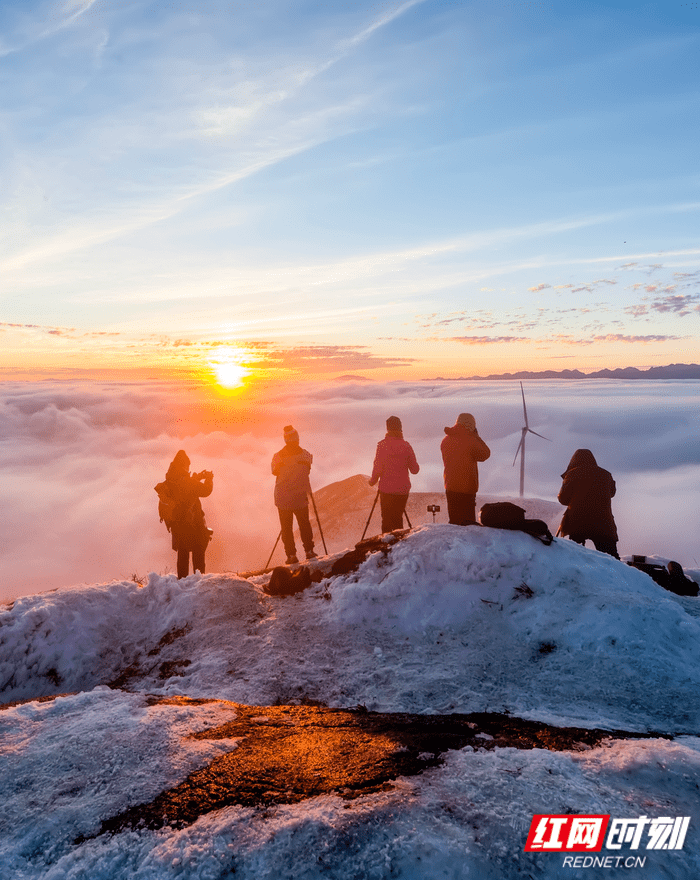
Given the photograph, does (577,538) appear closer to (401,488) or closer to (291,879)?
(401,488)

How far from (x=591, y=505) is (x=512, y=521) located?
254 centimetres

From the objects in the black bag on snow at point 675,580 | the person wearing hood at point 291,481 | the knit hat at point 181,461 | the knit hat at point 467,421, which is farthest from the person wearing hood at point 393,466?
the black bag on snow at point 675,580

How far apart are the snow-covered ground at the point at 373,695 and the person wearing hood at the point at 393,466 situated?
217 centimetres

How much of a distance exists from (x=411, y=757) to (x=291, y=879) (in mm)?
1469

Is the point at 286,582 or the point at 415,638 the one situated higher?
the point at 286,582

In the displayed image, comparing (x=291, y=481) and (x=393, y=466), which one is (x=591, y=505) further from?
(x=291, y=481)

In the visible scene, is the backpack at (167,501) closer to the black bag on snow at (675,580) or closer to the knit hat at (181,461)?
the knit hat at (181,461)

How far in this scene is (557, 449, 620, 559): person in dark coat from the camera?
1050cm

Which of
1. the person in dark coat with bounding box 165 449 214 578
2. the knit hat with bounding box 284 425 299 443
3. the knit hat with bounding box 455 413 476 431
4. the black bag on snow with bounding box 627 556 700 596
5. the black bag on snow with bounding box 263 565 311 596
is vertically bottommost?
the black bag on snow with bounding box 627 556 700 596

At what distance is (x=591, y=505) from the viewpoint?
10531 millimetres

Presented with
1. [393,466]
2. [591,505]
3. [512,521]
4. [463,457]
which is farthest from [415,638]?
[591,505]

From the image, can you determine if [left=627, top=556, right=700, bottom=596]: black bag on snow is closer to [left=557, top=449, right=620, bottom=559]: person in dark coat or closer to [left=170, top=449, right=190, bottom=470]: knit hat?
[left=557, top=449, right=620, bottom=559]: person in dark coat

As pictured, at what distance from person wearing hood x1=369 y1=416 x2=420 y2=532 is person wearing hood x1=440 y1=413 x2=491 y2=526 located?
0.95 m

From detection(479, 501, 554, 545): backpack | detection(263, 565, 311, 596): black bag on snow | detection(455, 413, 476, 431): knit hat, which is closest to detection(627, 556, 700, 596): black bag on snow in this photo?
detection(479, 501, 554, 545): backpack
